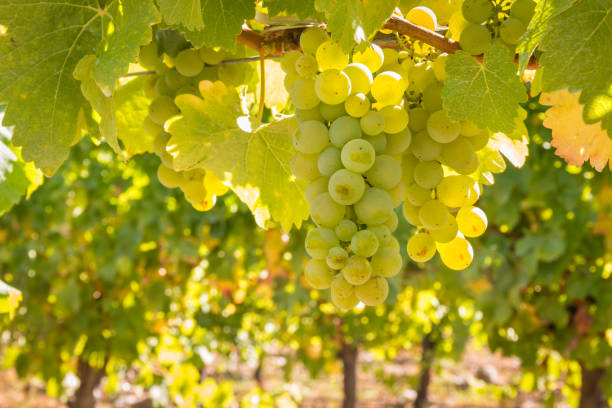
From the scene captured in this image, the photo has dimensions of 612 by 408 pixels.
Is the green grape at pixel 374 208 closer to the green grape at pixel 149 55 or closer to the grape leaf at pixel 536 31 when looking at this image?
the grape leaf at pixel 536 31

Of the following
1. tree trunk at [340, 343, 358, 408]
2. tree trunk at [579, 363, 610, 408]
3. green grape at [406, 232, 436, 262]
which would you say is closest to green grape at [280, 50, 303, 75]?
green grape at [406, 232, 436, 262]

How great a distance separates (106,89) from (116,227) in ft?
11.0

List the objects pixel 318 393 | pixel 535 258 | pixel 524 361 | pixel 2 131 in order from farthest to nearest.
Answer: pixel 318 393 < pixel 524 361 < pixel 535 258 < pixel 2 131

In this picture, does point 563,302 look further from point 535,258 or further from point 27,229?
point 27,229

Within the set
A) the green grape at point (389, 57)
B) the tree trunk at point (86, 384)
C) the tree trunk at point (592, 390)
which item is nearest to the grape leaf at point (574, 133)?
the green grape at point (389, 57)

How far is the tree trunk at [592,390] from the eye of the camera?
3.35 meters

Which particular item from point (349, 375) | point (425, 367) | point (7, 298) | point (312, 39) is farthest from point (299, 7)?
point (425, 367)

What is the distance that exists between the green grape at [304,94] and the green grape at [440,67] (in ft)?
0.38

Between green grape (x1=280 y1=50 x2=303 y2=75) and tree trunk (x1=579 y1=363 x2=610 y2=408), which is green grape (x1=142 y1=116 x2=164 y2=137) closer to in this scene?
green grape (x1=280 y1=50 x2=303 y2=75)

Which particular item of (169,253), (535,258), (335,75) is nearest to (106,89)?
(335,75)

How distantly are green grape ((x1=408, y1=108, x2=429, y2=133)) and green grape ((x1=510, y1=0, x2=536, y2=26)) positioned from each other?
0.40 feet

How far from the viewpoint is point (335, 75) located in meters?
0.52

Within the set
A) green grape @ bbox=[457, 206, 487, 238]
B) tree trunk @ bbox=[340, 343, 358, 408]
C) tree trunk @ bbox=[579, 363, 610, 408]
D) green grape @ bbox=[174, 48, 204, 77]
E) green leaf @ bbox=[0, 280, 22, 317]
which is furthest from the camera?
tree trunk @ bbox=[340, 343, 358, 408]

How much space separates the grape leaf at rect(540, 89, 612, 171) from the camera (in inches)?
21.6
